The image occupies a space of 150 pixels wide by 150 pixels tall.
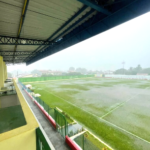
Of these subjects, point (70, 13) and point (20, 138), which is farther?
point (70, 13)

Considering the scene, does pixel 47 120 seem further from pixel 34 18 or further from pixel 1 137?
pixel 34 18

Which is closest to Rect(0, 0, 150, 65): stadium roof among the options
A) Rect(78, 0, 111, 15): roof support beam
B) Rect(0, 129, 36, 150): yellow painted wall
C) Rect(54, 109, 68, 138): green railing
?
Rect(78, 0, 111, 15): roof support beam

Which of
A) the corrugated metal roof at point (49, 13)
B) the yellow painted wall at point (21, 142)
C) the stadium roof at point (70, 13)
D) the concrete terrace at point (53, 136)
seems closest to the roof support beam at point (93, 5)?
the stadium roof at point (70, 13)

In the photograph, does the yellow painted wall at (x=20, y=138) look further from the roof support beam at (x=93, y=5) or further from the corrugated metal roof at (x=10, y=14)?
the corrugated metal roof at (x=10, y=14)

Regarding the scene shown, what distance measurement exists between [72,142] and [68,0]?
7.78 meters

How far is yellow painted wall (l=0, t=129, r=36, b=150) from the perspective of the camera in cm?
237

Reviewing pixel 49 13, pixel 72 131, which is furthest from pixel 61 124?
pixel 49 13

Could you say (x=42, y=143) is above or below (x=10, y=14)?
below

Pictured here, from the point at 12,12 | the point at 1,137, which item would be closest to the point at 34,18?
the point at 12,12

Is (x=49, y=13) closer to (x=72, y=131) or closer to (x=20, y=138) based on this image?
(x=20, y=138)

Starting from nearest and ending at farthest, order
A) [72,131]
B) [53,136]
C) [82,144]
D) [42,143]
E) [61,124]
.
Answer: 1. [42,143]
2. [82,144]
3. [53,136]
4. [61,124]
5. [72,131]

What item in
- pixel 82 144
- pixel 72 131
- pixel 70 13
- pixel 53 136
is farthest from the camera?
pixel 72 131

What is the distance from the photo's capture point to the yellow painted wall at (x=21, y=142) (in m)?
2.37

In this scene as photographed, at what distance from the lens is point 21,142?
2641 millimetres
